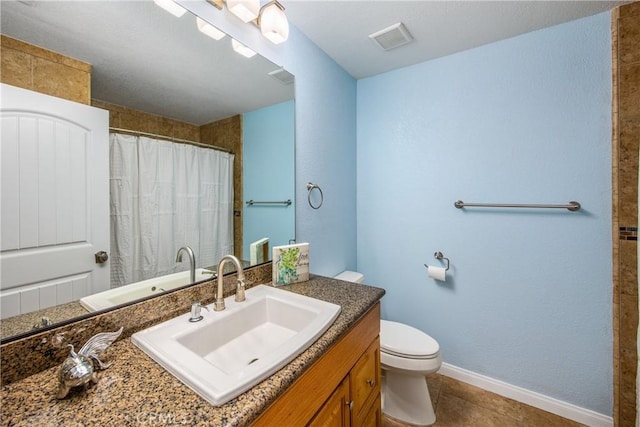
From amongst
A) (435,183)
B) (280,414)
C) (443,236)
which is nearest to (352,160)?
(435,183)

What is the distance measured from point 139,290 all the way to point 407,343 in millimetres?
1371

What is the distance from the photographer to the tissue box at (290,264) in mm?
1289

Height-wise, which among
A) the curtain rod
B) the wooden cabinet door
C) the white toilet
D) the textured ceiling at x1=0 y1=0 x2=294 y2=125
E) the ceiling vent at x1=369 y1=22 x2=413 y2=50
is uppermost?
the ceiling vent at x1=369 y1=22 x2=413 y2=50

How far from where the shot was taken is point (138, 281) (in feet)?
2.95

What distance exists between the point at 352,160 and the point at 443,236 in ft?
2.99

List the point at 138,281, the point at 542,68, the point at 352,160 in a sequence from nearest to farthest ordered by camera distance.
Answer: the point at 138,281, the point at 542,68, the point at 352,160

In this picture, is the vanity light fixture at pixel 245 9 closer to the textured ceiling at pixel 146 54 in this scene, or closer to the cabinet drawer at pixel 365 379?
the textured ceiling at pixel 146 54

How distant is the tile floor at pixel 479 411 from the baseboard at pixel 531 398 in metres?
0.03

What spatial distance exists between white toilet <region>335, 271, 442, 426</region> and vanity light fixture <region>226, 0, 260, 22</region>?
1.82m

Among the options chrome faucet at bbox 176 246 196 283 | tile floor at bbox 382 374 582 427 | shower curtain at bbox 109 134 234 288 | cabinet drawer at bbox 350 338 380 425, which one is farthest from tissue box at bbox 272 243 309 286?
tile floor at bbox 382 374 582 427

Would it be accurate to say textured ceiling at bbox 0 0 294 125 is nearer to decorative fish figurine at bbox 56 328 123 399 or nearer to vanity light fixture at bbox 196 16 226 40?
vanity light fixture at bbox 196 16 226 40

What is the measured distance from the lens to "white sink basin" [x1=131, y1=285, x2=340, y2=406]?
61 cm

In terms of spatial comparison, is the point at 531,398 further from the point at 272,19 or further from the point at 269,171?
the point at 272,19

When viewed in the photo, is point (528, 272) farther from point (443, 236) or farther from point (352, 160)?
point (352, 160)
